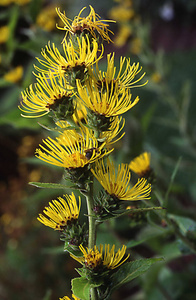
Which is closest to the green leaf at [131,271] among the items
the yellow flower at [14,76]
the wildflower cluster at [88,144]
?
the wildflower cluster at [88,144]

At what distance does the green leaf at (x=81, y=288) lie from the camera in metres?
0.40

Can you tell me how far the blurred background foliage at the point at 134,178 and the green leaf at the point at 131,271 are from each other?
3 centimetres

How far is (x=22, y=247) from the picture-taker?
1718 mm

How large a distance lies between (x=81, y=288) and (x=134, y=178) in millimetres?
584

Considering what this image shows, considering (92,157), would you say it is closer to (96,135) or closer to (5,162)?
(96,135)

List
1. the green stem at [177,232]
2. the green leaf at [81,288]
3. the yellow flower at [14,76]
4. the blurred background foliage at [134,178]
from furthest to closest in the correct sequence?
the yellow flower at [14,76]
the blurred background foliage at [134,178]
the green stem at [177,232]
the green leaf at [81,288]

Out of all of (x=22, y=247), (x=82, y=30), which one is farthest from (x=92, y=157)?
(x=22, y=247)

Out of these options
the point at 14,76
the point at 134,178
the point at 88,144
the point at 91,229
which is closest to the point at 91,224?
the point at 91,229

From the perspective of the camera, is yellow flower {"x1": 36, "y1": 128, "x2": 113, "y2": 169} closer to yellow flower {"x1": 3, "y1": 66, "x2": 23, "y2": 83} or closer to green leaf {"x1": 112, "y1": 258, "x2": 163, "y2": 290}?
green leaf {"x1": 112, "y1": 258, "x2": 163, "y2": 290}

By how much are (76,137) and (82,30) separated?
15 cm

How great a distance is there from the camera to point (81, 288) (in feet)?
1.37

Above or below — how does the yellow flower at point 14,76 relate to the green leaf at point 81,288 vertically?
above

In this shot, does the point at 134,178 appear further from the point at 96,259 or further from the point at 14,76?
the point at 96,259

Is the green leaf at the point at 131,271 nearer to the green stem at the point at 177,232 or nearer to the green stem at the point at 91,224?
the green stem at the point at 91,224
